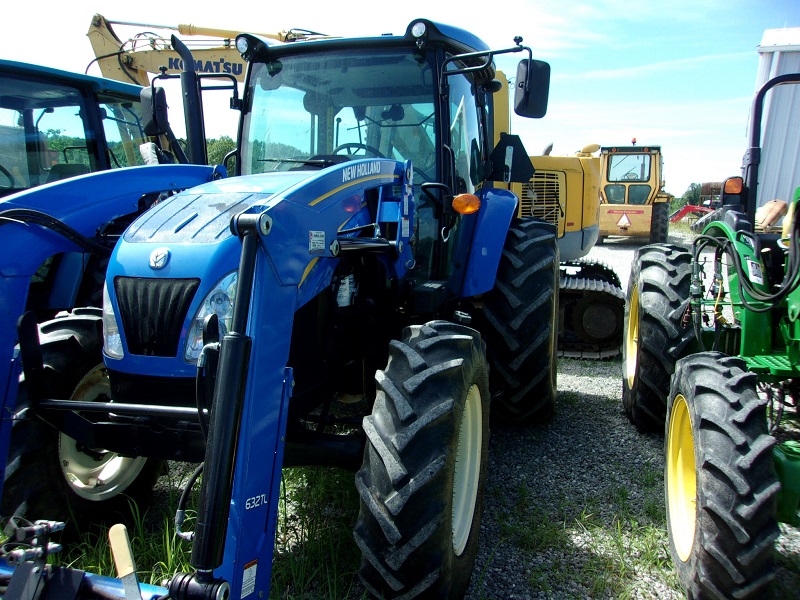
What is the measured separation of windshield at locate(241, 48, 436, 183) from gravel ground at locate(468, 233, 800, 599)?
69.4 inches

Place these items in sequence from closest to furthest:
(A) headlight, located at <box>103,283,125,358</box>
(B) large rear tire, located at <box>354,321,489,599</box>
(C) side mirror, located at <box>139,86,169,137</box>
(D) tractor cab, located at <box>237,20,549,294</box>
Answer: (B) large rear tire, located at <box>354,321,489,599</box> < (A) headlight, located at <box>103,283,125,358</box> < (D) tractor cab, located at <box>237,20,549,294</box> < (C) side mirror, located at <box>139,86,169,137</box>

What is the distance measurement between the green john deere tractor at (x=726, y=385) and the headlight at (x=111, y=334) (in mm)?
2164

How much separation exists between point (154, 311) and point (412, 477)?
3.56 ft

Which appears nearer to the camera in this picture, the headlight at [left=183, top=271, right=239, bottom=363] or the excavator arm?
the headlight at [left=183, top=271, right=239, bottom=363]

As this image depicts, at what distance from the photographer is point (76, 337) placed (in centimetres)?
280

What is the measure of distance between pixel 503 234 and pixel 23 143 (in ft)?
12.7

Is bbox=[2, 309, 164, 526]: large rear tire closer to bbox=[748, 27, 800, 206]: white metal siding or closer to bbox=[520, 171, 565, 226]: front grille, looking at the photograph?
bbox=[520, 171, 565, 226]: front grille

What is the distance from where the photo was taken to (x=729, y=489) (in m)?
2.21

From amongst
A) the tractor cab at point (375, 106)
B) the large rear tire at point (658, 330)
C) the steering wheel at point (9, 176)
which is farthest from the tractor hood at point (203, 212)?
the steering wheel at point (9, 176)

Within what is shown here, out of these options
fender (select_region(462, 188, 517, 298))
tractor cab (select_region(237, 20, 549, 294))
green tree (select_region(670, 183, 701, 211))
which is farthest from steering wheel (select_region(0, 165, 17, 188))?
green tree (select_region(670, 183, 701, 211))

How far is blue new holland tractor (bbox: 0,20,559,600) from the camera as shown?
6.46 feet

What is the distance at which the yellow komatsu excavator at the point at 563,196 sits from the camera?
638 centimetres

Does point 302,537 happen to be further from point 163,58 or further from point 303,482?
point 163,58

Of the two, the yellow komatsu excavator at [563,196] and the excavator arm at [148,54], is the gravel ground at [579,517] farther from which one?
the excavator arm at [148,54]
